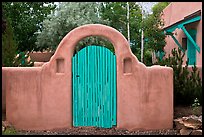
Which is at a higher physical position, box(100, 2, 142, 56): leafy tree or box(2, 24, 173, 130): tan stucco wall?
box(100, 2, 142, 56): leafy tree

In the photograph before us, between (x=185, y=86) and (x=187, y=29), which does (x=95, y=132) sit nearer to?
(x=185, y=86)

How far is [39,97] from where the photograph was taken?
8633 mm

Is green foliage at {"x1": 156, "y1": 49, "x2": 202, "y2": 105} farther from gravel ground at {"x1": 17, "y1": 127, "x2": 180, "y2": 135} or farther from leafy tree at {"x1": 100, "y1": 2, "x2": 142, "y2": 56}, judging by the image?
leafy tree at {"x1": 100, "y1": 2, "x2": 142, "y2": 56}

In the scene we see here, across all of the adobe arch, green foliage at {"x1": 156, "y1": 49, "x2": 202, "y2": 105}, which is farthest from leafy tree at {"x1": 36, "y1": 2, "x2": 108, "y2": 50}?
the adobe arch

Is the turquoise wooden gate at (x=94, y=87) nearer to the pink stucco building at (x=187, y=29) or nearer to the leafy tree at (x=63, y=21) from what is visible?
the pink stucco building at (x=187, y=29)

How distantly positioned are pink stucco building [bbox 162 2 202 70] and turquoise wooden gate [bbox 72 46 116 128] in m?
5.62

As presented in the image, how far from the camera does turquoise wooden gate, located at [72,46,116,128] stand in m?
8.56

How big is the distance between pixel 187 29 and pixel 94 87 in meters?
9.13

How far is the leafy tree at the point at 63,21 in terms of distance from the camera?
2289cm

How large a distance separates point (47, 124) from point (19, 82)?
1281 millimetres

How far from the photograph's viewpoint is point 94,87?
861cm

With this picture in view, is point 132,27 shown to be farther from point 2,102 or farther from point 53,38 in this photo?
point 2,102

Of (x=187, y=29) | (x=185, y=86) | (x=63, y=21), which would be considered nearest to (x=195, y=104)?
(x=185, y=86)

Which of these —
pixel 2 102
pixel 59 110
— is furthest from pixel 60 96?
pixel 2 102
